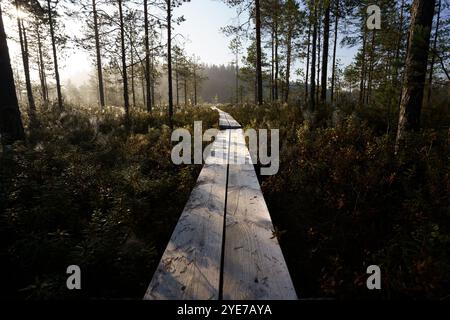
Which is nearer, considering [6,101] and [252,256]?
[252,256]

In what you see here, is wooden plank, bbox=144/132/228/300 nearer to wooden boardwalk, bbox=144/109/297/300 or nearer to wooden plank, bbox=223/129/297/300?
wooden boardwalk, bbox=144/109/297/300

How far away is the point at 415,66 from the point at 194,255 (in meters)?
5.58

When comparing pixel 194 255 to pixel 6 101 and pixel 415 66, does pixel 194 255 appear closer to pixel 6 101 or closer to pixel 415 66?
pixel 415 66

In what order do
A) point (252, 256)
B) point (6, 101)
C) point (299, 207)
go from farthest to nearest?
point (6, 101), point (299, 207), point (252, 256)

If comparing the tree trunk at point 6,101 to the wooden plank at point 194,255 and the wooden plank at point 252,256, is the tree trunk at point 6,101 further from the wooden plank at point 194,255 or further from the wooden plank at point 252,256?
the wooden plank at point 252,256

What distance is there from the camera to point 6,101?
677cm

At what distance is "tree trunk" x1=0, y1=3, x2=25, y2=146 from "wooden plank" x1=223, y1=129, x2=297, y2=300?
7.09 metres

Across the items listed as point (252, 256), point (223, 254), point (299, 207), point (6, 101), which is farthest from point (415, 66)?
point (6, 101)

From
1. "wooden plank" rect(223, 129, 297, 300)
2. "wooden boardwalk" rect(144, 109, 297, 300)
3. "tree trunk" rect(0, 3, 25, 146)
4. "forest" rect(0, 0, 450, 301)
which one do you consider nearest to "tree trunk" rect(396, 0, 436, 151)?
"forest" rect(0, 0, 450, 301)

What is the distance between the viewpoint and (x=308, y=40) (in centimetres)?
2181

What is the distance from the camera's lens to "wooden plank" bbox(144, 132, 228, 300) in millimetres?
2145
